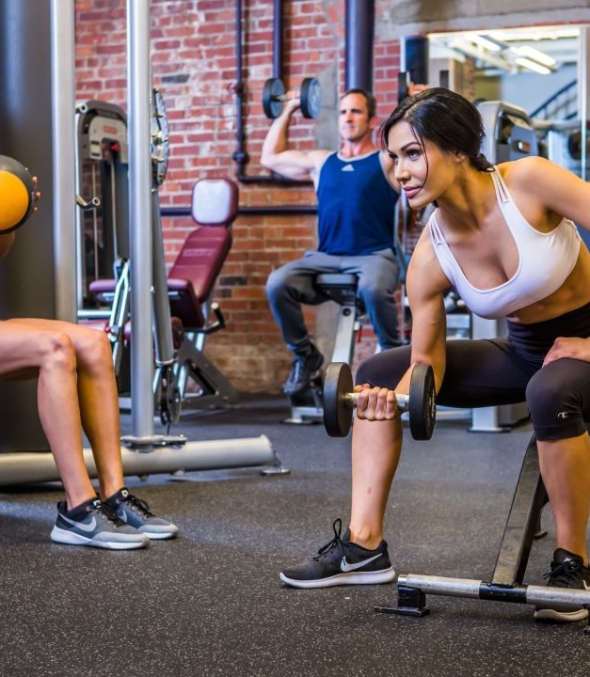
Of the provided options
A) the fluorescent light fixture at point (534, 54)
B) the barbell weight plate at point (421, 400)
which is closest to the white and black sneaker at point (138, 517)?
the barbell weight plate at point (421, 400)

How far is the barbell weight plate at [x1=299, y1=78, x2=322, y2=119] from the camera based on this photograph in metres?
4.85

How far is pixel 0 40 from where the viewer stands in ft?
10.8

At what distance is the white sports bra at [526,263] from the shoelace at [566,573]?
47 centimetres

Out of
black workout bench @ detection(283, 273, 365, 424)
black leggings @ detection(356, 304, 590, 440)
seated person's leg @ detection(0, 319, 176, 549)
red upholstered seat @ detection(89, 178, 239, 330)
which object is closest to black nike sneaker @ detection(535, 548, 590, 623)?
black leggings @ detection(356, 304, 590, 440)

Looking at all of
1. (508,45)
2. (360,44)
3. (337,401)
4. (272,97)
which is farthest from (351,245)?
(508,45)

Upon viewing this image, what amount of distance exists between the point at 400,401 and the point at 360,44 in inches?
167

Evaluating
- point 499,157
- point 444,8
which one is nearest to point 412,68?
point 444,8

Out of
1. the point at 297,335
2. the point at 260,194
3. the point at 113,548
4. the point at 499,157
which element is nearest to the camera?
the point at 113,548

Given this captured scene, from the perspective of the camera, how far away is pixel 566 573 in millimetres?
1927

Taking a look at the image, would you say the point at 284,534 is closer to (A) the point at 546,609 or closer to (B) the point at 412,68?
(A) the point at 546,609

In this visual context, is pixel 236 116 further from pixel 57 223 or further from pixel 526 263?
pixel 526 263

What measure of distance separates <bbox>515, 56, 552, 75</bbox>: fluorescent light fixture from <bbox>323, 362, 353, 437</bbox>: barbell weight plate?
27.3ft

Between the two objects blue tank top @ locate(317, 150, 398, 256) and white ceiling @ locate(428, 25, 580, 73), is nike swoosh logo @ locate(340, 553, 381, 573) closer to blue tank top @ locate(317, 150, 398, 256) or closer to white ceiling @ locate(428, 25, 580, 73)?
blue tank top @ locate(317, 150, 398, 256)

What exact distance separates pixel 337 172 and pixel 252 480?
1960 millimetres
